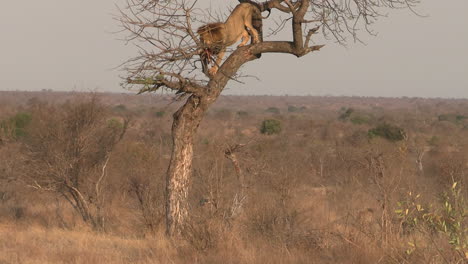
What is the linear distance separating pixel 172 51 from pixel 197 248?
240 cm

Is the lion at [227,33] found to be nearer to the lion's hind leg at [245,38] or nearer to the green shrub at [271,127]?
the lion's hind leg at [245,38]

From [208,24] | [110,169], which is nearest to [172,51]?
[208,24]

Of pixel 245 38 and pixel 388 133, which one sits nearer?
pixel 245 38

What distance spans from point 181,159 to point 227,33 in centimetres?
172

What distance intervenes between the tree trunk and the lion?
543mm

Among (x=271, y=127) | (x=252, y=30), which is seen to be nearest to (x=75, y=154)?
(x=252, y=30)

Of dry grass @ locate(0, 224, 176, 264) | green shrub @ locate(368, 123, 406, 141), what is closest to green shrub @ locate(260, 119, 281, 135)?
green shrub @ locate(368, 123, 406, 141)

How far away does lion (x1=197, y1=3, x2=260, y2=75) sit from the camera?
632 centimetres

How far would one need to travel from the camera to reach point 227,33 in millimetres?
6398

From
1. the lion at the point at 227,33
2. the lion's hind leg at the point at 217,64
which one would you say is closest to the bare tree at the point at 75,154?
the lion's hind leg at the point at 217,64

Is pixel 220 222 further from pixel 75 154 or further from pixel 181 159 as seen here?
pixel 75 154

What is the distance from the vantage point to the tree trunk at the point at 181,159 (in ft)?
21.9

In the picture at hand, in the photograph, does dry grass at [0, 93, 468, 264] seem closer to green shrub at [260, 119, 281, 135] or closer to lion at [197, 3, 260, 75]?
lion at [197, 3, 260, 75]

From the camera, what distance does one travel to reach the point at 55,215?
11133 mm
